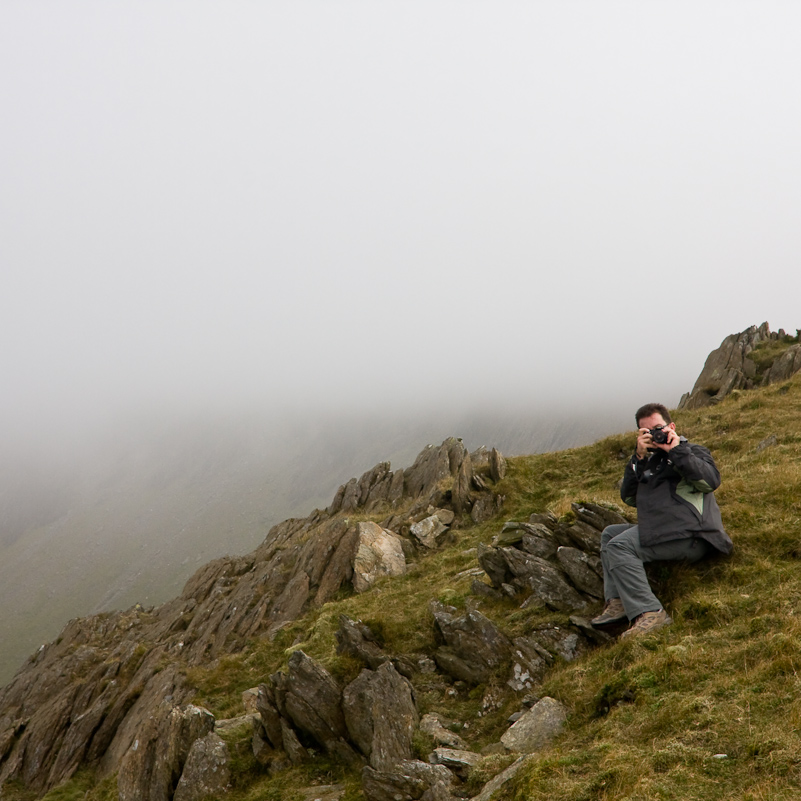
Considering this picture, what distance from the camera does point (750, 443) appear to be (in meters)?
22.0

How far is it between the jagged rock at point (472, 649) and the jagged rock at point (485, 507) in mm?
15390

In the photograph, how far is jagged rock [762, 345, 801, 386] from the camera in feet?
113

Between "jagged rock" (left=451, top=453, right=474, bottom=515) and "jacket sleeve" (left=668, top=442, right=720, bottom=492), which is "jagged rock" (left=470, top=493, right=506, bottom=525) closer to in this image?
"jagged rock" (left=451, top=453, right=474, bottom=515)

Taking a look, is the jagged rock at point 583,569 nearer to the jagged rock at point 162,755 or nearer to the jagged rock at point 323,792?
the jagged rock at point 323,792

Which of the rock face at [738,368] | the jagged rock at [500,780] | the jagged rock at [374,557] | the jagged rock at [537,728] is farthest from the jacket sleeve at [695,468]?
the rock face at [738,368]

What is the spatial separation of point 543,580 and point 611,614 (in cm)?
243

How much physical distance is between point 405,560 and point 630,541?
17.5 m

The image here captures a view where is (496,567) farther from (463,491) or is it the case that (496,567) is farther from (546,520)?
(463,491)

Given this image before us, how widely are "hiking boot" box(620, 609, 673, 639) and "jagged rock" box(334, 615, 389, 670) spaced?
5353mm

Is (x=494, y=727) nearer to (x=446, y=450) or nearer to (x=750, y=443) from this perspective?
(x=750, y=443)

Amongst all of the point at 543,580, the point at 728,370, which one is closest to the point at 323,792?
the point at 543,580

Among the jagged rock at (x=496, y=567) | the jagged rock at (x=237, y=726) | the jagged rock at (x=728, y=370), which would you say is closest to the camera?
the jagged rock at (x=237, y=726)

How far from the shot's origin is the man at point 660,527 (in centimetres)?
1048

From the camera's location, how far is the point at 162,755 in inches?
510
